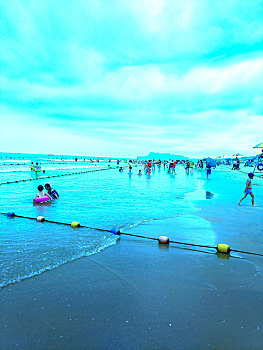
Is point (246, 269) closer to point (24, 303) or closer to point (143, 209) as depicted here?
point (24, 303)

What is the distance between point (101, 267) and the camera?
4.70 m

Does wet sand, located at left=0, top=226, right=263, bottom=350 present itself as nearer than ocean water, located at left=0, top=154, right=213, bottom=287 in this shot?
Yes

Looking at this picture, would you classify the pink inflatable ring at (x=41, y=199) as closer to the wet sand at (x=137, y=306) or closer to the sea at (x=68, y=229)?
the sea at (x=68, y=229)

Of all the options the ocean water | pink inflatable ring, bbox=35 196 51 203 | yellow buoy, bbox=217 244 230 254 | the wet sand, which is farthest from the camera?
pink inflatable ring, bbox=35 196 51 203

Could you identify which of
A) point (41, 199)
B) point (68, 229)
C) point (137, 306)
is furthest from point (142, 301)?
point (41, 199)

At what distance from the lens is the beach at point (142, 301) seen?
276 centimetres

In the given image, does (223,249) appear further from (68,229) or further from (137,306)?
(68,229)

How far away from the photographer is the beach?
2.76 metres

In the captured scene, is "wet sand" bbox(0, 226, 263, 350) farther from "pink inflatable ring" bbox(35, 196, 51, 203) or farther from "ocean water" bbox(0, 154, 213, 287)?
"pink inflatable ring" bbox(35, 196, 51, 203)

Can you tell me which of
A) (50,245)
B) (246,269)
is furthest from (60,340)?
(246,269)

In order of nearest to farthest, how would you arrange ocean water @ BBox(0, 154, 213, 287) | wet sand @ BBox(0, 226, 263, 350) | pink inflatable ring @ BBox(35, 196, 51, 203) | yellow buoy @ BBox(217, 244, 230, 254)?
wet sand @ BBox(0, 226, 263, 350)
ocean water @ BBox(0, 154, 213, 287)
yellow buoy @ BBox(217, 244, 230, 254)
pink inflatable ring @ BBox(35, 196, 51, 203)

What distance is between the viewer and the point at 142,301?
353cm

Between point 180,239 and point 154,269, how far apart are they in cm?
203

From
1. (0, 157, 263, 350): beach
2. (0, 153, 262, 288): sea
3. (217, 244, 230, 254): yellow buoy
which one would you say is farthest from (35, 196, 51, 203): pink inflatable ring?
(217, 244, 230, 254): yellow buoy
